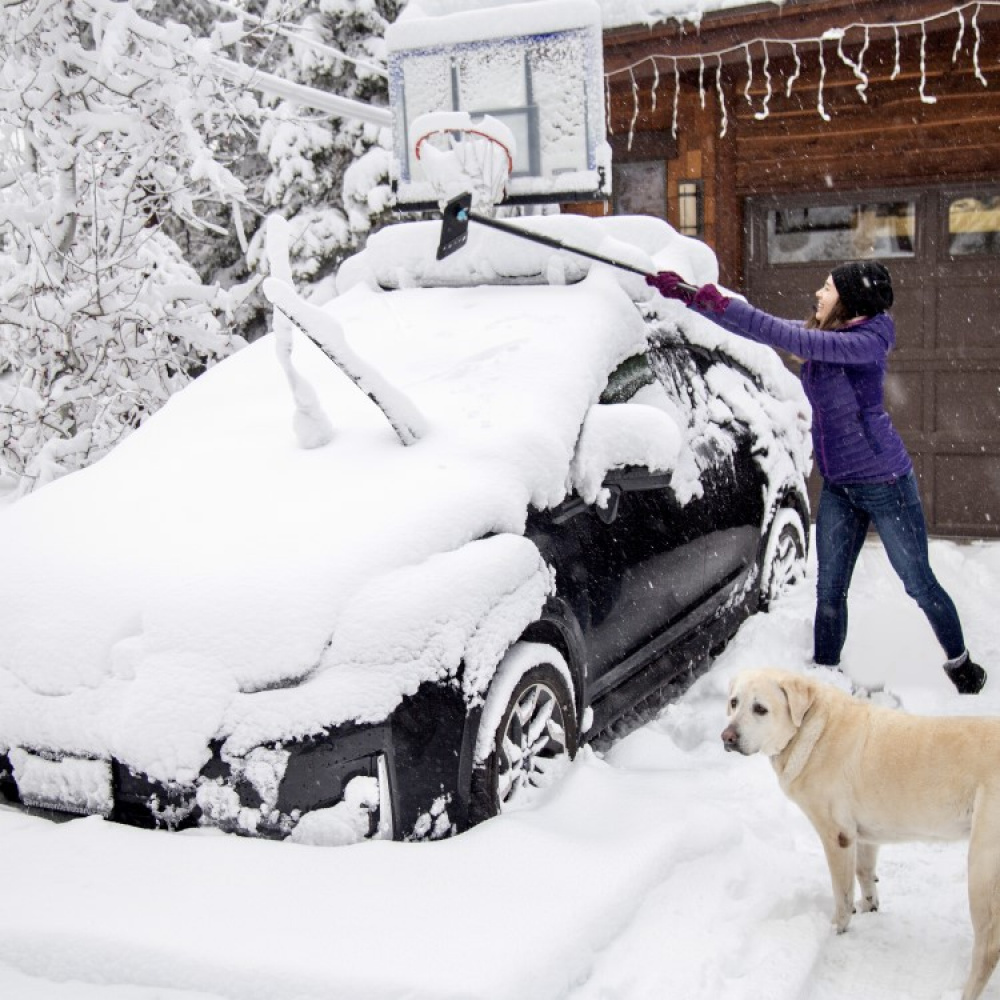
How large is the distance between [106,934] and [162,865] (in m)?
0.21

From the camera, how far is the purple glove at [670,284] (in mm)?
4383

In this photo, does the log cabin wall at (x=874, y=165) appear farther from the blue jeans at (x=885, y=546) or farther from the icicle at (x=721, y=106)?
the blue jeans at (x=885, y=546)

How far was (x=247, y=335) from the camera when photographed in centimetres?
1323

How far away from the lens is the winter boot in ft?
15.1

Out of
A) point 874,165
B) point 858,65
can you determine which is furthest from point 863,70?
point 874,165

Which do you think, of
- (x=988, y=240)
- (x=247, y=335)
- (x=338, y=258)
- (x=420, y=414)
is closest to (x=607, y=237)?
(x=420, y=414)

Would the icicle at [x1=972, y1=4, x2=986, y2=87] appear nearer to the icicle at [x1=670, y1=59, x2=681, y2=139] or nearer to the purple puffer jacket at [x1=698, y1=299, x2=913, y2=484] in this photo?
the icicle at [x1=670, y1=59, x2=681, y2=139]

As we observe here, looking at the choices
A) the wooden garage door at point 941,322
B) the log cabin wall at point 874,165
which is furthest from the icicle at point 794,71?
the wooden garage door at point 941,322

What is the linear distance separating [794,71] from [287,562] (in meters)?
6.61

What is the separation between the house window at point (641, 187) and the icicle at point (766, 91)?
88 centimetres

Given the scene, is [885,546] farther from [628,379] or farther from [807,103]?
[807,103]

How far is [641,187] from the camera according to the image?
8953 mm

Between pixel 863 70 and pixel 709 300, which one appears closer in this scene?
pixel 709 300

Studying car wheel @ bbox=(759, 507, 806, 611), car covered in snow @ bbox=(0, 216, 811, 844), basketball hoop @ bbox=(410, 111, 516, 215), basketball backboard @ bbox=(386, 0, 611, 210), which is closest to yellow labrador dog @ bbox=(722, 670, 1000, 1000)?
car covered in snow @ bbox=(0, 216, 811, 844)
